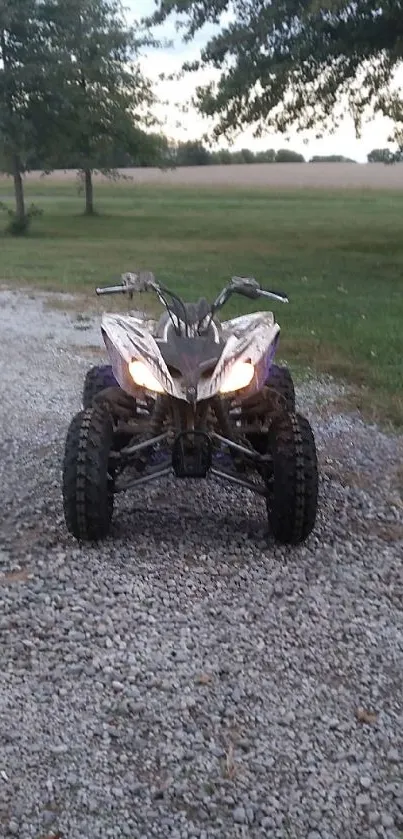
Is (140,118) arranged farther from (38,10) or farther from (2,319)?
(2,319)

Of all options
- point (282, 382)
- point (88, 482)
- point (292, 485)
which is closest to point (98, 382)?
point (282, 382)

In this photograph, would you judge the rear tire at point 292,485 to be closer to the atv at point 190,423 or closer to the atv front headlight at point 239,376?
the atv at point 190,423

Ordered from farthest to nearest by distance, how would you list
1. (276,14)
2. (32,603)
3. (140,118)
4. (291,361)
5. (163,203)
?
(163,203) < (140,118) < (276,14) < (291,361) < (32,603)

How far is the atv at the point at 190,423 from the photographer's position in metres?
4.01

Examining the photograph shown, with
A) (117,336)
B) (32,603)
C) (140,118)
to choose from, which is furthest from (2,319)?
(140,118)

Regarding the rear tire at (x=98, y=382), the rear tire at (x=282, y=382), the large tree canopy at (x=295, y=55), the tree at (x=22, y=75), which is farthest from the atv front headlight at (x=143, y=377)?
the tree at (x=22, y=75)

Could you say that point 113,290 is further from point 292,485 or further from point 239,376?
point 292,485

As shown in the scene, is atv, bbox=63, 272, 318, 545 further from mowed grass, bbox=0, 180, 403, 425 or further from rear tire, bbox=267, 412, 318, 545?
mowed grass, bbox=0, 180, 403, 425

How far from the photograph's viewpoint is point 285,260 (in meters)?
17.5

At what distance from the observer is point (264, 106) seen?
58.4 feet

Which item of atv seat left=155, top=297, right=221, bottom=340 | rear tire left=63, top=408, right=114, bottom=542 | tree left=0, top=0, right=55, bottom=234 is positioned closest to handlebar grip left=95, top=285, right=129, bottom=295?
atv seat left=155, top=297, right=221, bottom=340

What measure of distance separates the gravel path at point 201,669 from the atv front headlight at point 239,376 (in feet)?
2.28

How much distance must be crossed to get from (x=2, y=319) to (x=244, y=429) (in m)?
7.00

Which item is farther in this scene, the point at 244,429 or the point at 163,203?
the point at 163,203
